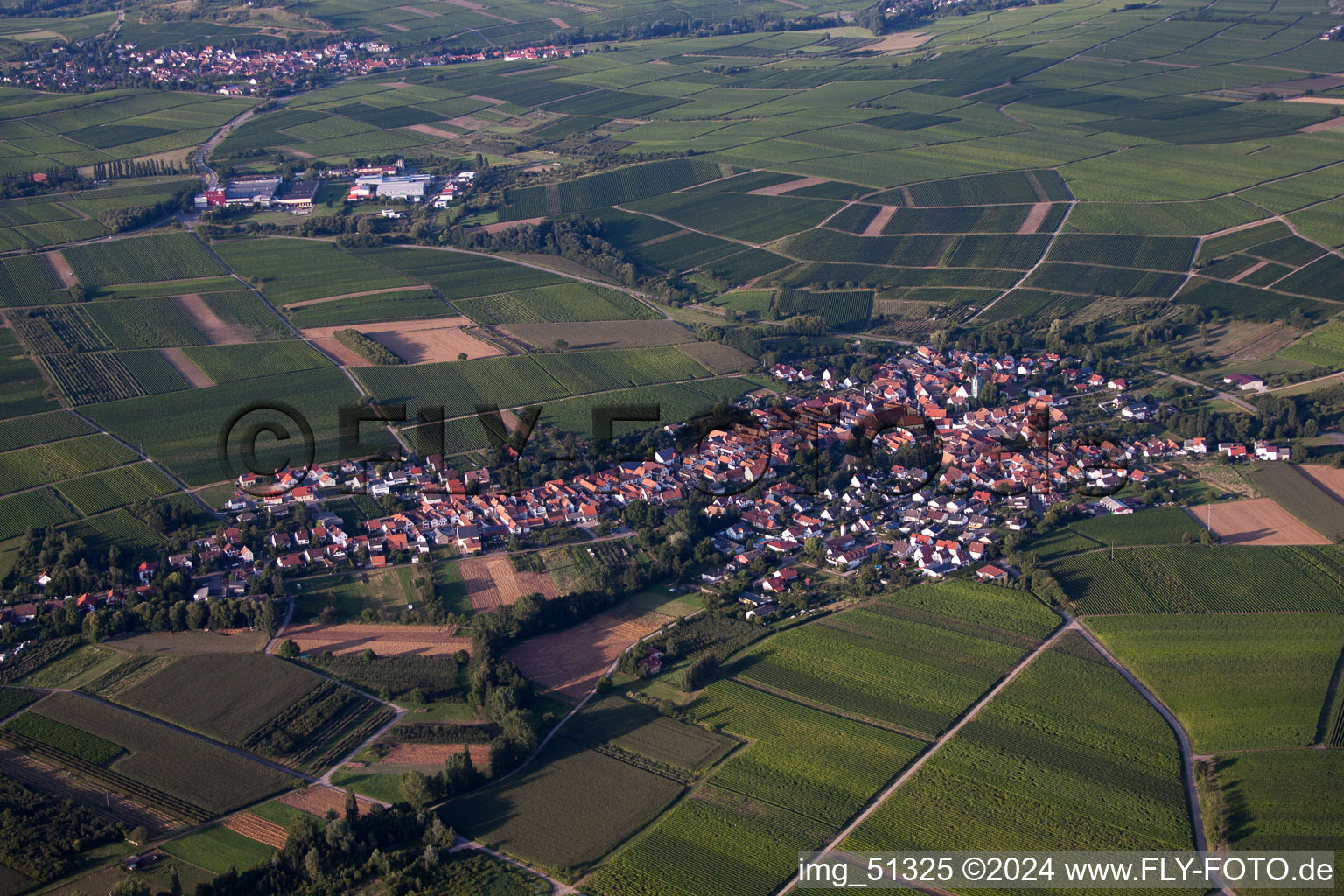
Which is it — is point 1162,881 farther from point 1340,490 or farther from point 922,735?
point 1340,490

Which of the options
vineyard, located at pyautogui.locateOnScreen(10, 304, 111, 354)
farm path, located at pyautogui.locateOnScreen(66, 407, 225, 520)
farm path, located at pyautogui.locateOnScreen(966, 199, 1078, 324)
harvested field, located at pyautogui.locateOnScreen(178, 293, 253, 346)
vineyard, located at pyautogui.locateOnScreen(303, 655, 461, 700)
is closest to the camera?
vineyard, located at pyautogui.locateOnScreen(303, 655, 461, 700)

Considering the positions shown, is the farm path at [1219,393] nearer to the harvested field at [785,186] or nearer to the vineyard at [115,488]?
the harvested field at [785,186]

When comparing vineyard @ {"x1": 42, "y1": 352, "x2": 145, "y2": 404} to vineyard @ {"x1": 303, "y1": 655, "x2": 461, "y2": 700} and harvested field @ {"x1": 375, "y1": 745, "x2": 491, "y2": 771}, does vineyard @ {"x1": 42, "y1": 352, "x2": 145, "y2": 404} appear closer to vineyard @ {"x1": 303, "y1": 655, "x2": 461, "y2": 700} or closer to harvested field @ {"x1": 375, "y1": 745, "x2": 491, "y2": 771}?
vineyard @ {"x1": 303, "y1": 655, "x2": 461, "y2": 700}

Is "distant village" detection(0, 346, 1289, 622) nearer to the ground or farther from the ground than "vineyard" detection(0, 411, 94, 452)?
nearer to the ground

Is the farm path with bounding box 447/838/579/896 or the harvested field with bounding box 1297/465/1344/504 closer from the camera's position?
the farm path with bounding box 447/838/579/896


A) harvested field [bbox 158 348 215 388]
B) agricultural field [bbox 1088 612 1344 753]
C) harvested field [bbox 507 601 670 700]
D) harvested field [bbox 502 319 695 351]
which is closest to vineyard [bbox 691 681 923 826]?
harvested field [bbox 507 601 670 700]

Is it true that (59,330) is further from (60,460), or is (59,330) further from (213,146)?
(213,146)

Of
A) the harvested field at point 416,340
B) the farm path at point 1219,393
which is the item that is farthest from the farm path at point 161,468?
the farm path at point 1219,393
